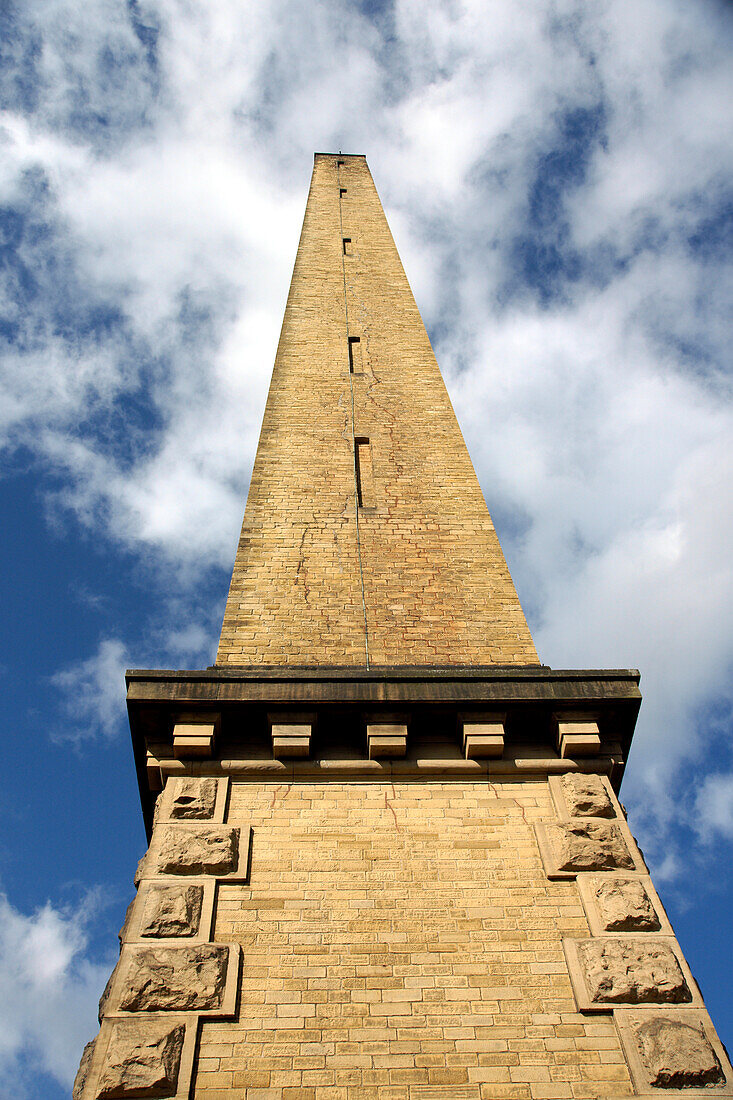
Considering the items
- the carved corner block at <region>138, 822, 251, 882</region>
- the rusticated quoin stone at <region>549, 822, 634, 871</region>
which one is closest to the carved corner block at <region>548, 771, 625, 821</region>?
the rusticated quoin stone at <region>549, 822, 634, 871</region>

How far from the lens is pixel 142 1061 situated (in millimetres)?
5242

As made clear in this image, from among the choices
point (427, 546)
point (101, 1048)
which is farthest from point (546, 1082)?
point (427, 546)

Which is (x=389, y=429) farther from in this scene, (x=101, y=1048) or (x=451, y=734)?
(x=101, y=1048)

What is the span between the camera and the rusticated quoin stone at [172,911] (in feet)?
19.6

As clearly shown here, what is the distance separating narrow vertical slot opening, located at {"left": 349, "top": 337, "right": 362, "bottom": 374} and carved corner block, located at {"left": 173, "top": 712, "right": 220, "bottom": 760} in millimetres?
7637

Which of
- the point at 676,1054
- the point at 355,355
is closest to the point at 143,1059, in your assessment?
the point at 676,1054

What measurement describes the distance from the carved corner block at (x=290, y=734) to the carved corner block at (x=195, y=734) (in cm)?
47

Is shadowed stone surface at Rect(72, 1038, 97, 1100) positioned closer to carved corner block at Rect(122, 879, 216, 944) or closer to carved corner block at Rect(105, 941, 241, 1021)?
carved corner block at Rect(105, 941, 241, 1021)

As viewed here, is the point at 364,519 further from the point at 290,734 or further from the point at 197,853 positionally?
the point at 197,853

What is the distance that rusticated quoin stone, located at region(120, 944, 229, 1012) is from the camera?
5555mm

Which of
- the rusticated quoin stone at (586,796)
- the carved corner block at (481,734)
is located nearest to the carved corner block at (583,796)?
the rusticated quoin stone at (586,796)

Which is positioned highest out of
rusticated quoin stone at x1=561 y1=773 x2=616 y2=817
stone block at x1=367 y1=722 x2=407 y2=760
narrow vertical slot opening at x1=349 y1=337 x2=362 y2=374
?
narrow vertical slot opening at x1=349 y1=337 x2=362 y2=374

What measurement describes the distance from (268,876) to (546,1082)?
2.28 meters

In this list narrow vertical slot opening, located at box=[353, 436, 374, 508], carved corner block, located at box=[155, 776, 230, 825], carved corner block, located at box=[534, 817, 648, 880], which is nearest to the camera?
carved corner block, located at box=[534, 817, 648, 880]
